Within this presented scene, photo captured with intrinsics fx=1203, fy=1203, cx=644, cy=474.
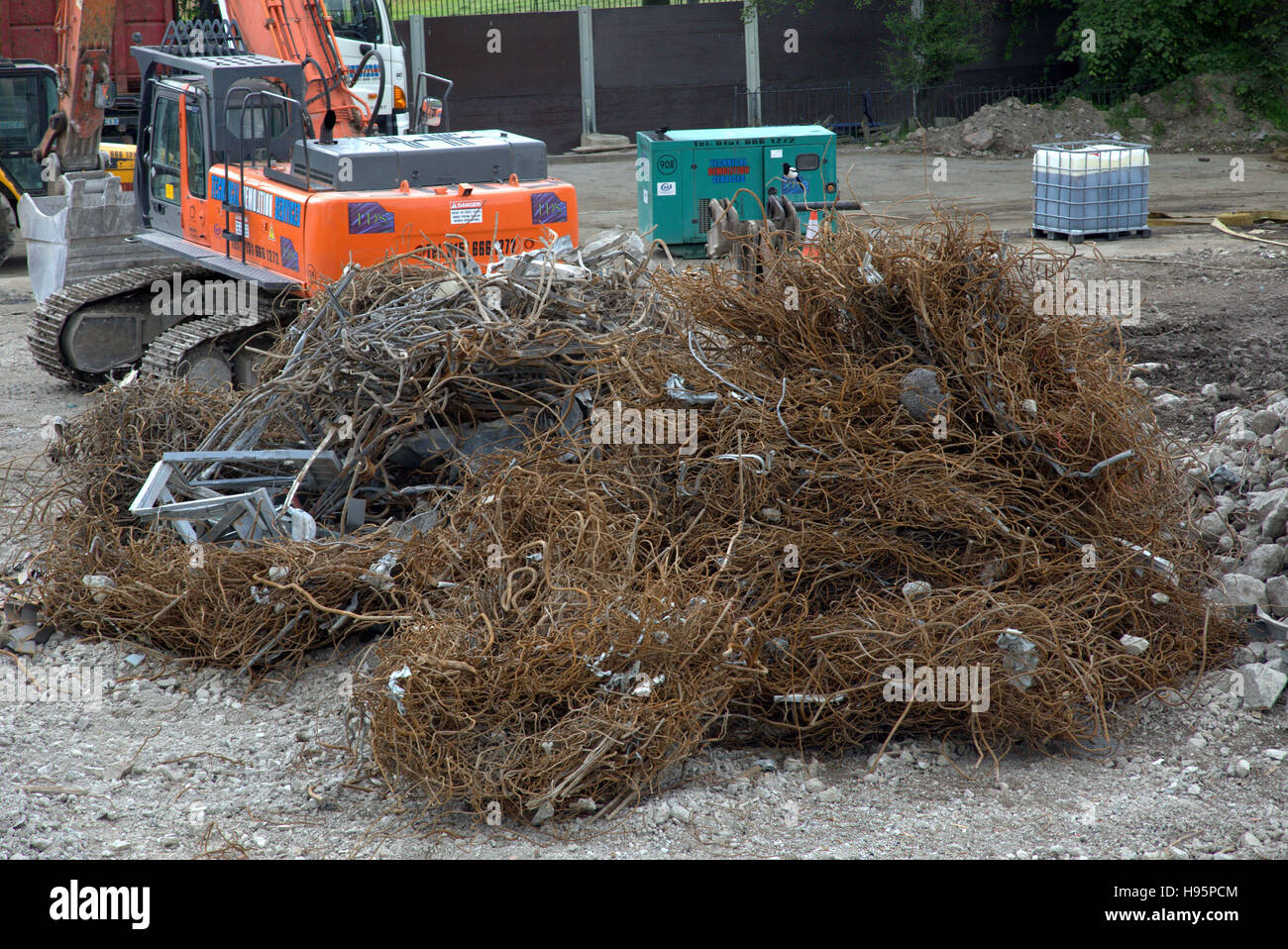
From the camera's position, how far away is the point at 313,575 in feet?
17.3

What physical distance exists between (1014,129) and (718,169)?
1036 centimetres

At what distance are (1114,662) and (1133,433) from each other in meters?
1.05

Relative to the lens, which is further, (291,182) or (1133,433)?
(291,182)

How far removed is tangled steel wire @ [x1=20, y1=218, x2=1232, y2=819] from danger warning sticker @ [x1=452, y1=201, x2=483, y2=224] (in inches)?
82.3

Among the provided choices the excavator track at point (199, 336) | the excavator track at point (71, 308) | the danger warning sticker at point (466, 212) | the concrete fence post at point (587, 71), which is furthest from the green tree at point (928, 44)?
the excavator track at point (199, 336)

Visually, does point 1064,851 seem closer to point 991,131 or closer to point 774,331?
point 774,331

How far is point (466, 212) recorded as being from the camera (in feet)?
26.1

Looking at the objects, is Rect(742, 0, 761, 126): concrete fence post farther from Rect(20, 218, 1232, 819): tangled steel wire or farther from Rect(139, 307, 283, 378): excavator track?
Rect(20, 218, 1232, 819): tangled steel wire

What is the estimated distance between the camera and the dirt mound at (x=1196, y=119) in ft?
66.9

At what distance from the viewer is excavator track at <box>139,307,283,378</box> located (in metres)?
8.07

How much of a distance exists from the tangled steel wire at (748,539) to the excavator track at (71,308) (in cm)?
380

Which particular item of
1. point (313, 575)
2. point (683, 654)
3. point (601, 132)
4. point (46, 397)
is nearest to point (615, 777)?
point (683, 654)

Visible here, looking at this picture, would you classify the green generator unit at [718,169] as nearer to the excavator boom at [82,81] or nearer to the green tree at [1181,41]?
the excavator boom at [82,81]

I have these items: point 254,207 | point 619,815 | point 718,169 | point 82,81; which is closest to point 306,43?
point 254,207
